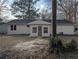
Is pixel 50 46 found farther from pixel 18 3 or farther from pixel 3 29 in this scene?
pixel 18 3

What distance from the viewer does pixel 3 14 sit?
45.6 meters

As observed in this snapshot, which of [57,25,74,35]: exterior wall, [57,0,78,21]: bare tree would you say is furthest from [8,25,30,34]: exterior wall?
[57,0,78,21]: bare tree

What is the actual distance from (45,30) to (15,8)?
15638mm

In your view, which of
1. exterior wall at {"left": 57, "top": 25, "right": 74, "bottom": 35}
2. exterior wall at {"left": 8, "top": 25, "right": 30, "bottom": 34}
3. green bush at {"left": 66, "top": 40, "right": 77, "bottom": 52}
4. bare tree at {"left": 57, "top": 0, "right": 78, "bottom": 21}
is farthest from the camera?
bare tree at {"left": 57, "top": 0, "right": 78, "bottom": 21}

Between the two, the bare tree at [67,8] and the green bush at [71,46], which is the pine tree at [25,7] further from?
the green bush at [71,46]

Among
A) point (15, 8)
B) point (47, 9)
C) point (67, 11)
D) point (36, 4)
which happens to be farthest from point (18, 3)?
point (67, 11)

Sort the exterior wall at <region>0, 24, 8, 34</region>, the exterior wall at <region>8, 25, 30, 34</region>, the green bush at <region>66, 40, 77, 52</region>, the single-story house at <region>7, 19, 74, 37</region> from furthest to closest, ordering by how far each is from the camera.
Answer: the exterior wall at <region>0, 24, 8, 34</region>
the exterior wall at <region>8, 25, 30, 34</region>
the single-story house at <region>7, 19, 74, 37</region>
the green bush at <region>66, 40, 77, 52</region>

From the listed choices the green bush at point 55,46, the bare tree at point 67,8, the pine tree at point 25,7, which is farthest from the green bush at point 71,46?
the pine tree at point 25,7

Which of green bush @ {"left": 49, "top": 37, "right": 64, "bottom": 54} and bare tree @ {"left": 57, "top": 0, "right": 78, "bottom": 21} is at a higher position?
bare tree @ {"left": 57, "top": 0, "right": 78, "bottom": 21}

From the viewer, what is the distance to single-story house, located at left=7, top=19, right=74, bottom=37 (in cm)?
→ 3183

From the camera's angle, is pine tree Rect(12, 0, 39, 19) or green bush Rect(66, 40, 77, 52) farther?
pine tree Rect(12, 0, 39, 19)

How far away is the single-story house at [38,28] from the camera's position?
3183 centimetres

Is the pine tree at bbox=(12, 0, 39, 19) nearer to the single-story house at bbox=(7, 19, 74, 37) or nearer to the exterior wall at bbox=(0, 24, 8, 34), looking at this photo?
the exterior wall at bbox=(0, 24, 8, 34)

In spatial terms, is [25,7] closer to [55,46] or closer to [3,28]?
[3,28]
